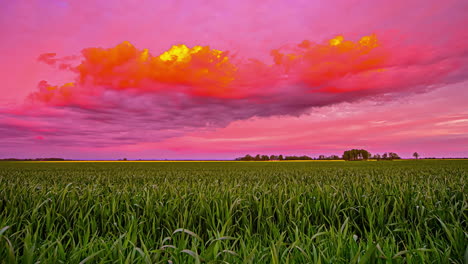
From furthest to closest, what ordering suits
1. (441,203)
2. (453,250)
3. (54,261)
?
(441,203), (453,250), (54,261)

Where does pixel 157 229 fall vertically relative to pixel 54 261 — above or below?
below

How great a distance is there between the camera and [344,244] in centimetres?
257

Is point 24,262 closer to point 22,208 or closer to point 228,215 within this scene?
point 228,215

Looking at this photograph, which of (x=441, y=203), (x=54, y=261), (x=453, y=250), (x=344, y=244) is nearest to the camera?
(x=54, y=261)

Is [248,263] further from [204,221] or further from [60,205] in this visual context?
[60,205]

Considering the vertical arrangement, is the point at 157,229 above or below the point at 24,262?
below

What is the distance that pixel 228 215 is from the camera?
3.93 meters

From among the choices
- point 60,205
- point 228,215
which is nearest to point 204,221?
point 228,215

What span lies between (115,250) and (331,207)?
3.65 meters

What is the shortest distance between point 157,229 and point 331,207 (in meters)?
3.07

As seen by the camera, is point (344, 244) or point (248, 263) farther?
point (344, 244)

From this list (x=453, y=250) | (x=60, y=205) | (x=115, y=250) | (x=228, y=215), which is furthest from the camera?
(x=60, y=205)

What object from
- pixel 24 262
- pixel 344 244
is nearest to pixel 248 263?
pixel 344 244

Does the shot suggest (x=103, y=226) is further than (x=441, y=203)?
No
